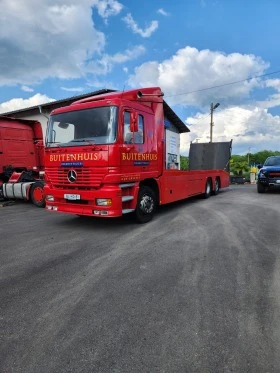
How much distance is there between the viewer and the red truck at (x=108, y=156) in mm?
6191

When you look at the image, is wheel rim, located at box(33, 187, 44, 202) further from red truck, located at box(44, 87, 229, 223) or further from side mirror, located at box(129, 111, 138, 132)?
side mirror, located at box(129, 111, 138, 132)

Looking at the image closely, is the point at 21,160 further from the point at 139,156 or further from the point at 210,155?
the point at 210,155

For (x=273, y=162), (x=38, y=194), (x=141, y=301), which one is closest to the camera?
(x=141, y=301)

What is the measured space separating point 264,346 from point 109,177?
4286mm

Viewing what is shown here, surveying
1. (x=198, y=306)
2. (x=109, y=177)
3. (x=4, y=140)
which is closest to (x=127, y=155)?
(x=109, y=177)

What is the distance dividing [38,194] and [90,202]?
16.0 ft

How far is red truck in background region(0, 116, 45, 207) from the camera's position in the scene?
10.7 meters

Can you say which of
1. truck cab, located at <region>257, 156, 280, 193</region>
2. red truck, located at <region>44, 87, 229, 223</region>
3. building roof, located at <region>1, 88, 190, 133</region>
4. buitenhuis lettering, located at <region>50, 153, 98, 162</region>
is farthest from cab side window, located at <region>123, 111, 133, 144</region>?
truck cab, located at <region>257, 156, 280, 193</region>

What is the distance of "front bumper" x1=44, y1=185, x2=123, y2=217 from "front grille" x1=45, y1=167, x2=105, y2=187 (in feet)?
0.48

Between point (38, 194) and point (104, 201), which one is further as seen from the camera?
point (38, 194)

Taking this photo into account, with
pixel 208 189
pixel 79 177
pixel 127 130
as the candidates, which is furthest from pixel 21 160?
pixel 208 189

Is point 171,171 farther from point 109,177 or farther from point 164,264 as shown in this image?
point 164,264

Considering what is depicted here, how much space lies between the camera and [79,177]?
254 inches

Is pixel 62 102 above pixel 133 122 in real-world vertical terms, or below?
above
